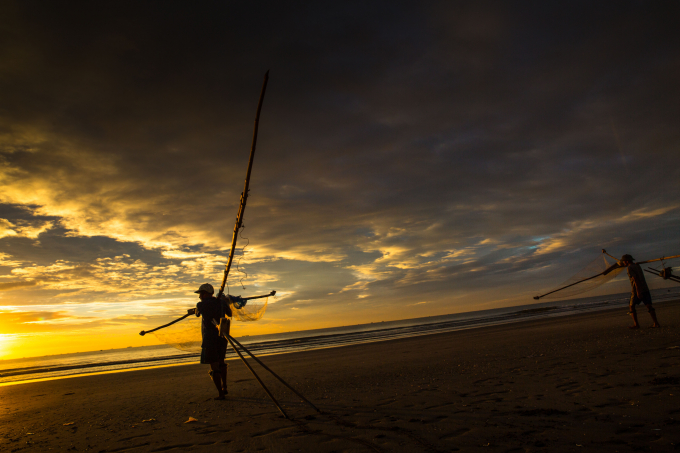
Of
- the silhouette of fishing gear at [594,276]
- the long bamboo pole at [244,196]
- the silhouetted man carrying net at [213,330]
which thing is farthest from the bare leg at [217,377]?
the silhouette of fishing gear at [594,276]

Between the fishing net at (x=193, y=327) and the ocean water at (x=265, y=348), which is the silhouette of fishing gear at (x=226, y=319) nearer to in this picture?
the fishing net at (x=193, y=327)

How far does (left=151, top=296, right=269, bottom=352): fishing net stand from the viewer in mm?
8531

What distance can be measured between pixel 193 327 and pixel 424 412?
699 centimetres

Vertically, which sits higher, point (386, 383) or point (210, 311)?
point (210, 311)

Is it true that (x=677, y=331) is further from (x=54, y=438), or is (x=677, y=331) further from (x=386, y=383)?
(x=54, y=438)

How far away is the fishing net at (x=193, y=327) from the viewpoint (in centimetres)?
853

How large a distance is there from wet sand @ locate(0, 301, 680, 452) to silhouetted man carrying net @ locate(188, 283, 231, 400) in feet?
2.12

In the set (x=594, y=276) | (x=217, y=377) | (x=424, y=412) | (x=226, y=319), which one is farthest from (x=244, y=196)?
(x=594, y=276)

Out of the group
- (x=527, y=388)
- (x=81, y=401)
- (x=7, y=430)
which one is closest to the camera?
(x=527, y=388)

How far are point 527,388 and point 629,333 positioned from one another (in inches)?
325

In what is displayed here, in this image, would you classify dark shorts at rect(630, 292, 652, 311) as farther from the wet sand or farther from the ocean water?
the ocean water

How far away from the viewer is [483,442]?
3.78m

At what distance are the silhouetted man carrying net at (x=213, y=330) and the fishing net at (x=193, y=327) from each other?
30 cm

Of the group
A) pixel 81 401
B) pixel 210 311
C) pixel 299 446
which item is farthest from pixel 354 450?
pixel 81 401
